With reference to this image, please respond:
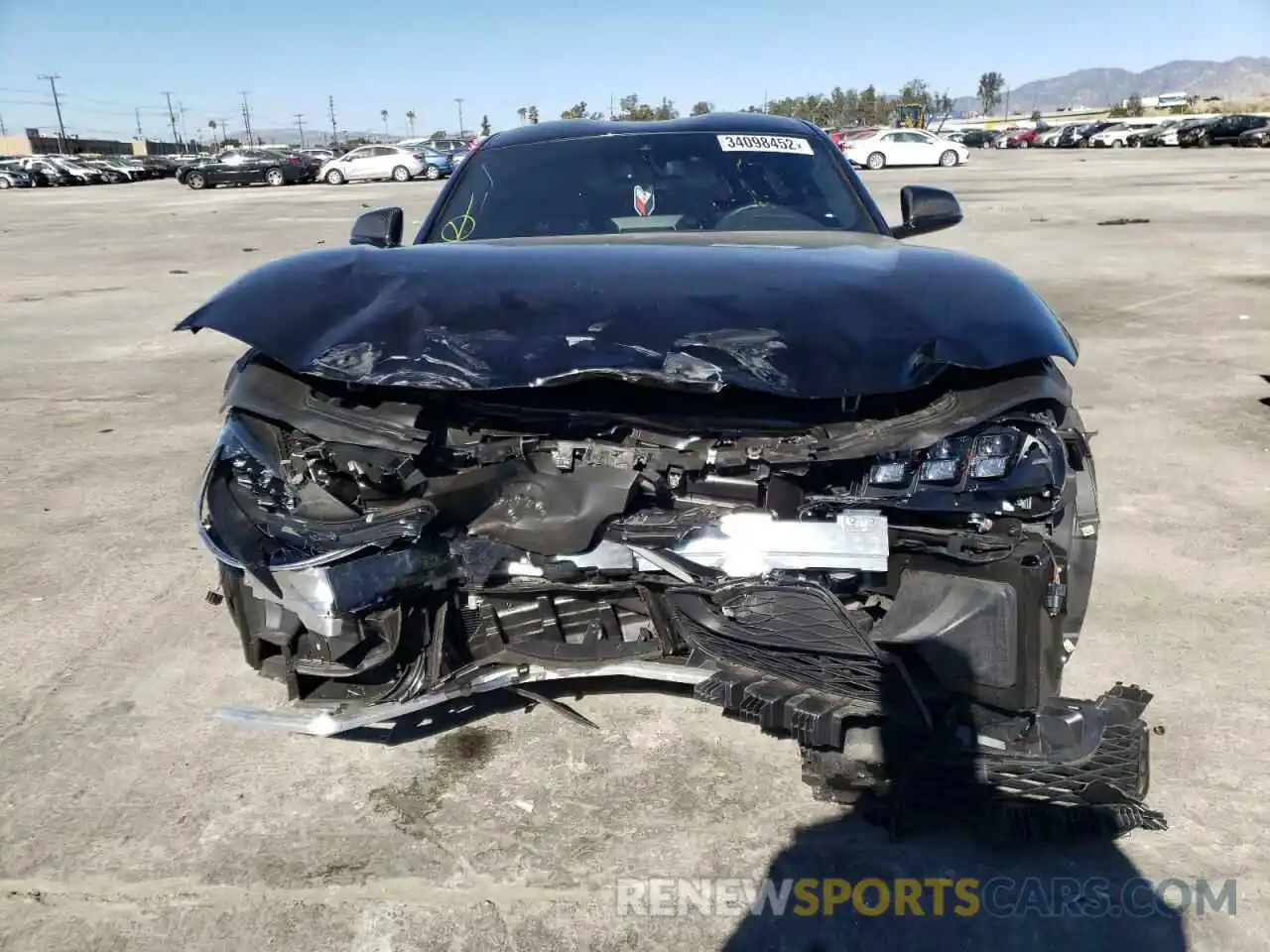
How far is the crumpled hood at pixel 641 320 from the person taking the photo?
2.15 metres

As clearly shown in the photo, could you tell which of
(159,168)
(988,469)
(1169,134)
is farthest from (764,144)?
(159,168)

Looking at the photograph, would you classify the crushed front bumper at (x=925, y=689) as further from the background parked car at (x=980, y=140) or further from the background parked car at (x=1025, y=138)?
the background parked car at (x=980, y=140)

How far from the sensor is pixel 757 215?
373 centimetres

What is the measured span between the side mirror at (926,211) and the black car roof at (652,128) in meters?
0.61

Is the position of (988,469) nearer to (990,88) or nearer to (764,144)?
(764,144)

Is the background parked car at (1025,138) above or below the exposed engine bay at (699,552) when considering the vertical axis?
below

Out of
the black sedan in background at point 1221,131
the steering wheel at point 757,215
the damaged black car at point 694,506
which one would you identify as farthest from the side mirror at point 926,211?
the black sedan in background at point 1221,131

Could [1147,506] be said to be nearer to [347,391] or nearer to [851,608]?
[851,608]

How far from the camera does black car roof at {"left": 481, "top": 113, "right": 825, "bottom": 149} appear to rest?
411 centimetres

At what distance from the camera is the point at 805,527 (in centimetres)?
216

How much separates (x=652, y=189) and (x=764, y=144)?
56cm

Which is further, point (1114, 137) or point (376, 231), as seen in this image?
point (1114, 137)

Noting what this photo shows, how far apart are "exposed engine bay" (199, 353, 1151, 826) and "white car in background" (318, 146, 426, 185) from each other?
3088cm

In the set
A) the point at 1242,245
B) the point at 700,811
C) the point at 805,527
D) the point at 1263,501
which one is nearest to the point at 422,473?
the point at 805,527
